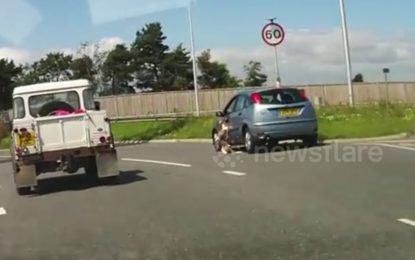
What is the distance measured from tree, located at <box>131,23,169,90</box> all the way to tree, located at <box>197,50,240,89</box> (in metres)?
4.82

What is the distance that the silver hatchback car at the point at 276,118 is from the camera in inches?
793

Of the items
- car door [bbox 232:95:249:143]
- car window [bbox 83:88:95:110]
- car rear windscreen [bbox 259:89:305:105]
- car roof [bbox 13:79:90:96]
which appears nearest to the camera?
car roof [bbox 13:79:90:96]

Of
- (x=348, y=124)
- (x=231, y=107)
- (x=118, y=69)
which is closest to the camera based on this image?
(x=231, y=107)

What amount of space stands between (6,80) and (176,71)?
20.6m

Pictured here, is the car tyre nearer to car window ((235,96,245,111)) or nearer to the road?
car window ((235,96,245,111))

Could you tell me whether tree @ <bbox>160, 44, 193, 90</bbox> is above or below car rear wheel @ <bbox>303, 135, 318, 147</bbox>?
above

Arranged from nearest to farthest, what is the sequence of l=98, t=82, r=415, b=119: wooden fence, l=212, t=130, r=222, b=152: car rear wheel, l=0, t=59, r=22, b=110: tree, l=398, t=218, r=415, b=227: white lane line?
l=398, t=218, r=415, b=227: white lane line < l=212, t=130, r=222, b=152: car rear wheel < l=98, t=82, r=415, b=119: wooden fence < l=0, t=59, r=22, b=110: tree

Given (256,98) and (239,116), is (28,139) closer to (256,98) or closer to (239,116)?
(256,98)

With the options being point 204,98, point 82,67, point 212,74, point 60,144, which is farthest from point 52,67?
point 60,144

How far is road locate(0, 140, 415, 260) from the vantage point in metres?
8.57

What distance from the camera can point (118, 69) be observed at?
A: 93562 millimetres

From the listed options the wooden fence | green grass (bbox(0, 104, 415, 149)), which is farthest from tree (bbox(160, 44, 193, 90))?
green grass (bbox(0, 104, 415, 149))

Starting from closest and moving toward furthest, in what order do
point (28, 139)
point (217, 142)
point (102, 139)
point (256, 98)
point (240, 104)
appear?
point (28, 139) → point (102, 139) → point (256, 98) → point (240, 104) → point (217, 142)

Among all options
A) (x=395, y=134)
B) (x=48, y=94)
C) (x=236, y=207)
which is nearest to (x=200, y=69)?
(x=395, y=134)
